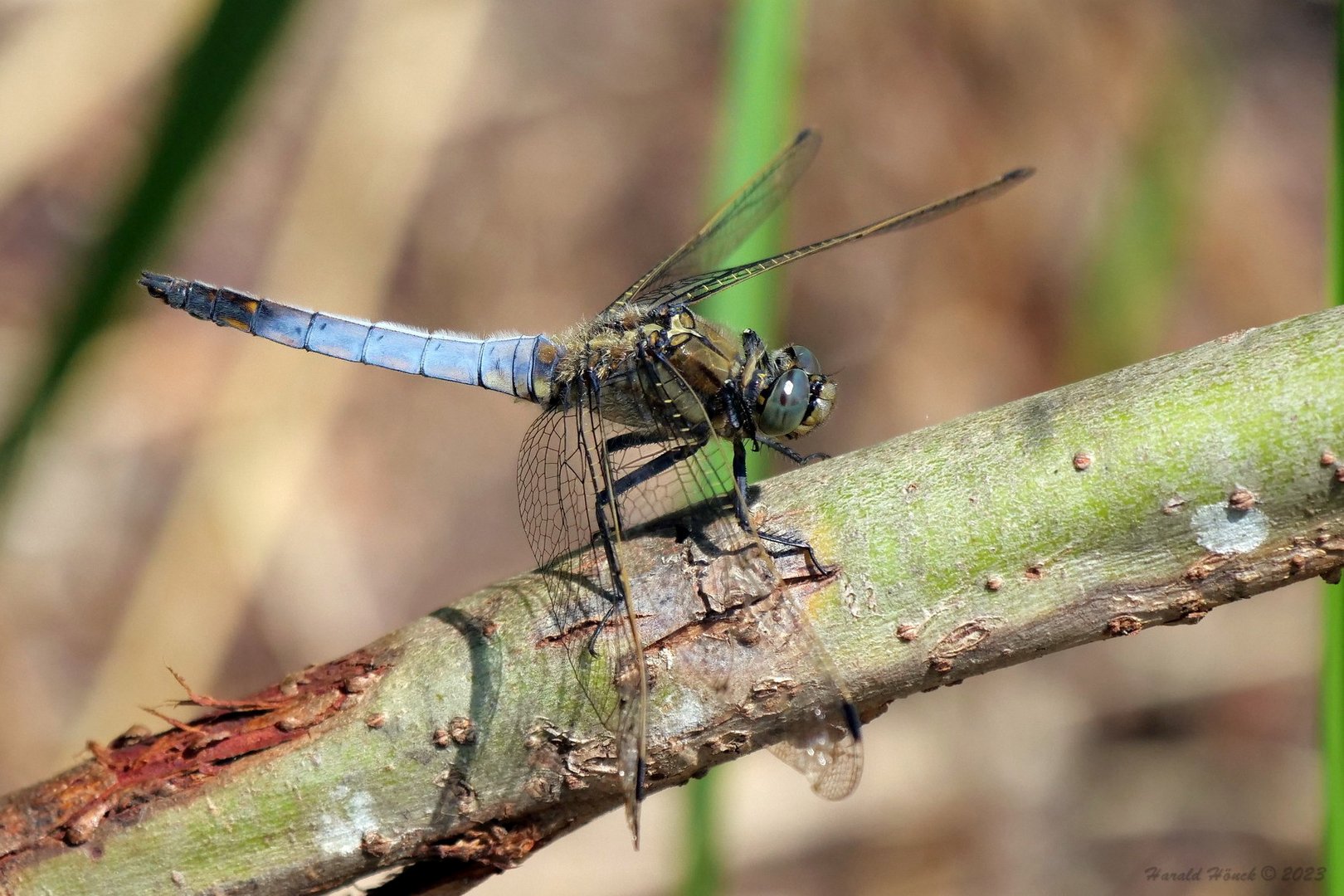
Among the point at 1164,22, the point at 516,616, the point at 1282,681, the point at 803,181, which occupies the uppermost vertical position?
the point at 1164,22

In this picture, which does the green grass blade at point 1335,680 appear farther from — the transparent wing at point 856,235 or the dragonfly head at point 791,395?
the dragonfly head at point 791,395

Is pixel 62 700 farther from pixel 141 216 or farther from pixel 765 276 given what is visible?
pixel 141 216

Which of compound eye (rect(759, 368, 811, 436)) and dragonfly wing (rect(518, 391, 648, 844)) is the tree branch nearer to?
dragonfly wing (rect(518, 391, 648, 844))

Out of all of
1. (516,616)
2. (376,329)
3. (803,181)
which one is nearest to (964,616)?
(516,616)

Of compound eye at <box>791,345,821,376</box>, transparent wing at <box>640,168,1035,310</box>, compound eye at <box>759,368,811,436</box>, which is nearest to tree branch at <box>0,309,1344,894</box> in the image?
compound eye at <box>759,368,811,436</box>

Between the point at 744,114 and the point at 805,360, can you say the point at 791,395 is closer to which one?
the point at 805,360
